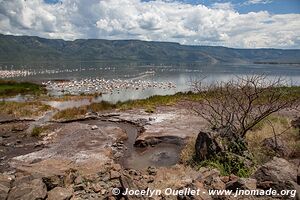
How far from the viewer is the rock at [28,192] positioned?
303 inches

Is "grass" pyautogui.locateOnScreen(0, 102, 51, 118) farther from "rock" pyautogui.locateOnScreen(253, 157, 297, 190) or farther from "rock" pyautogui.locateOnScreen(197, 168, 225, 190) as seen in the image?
"rock" pyautogui.locateOnScreen(253, 157, 297, 190)

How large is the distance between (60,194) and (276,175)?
5474 mm

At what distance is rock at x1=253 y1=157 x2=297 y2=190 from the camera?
7.66 m

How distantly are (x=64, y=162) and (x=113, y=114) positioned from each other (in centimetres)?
1244

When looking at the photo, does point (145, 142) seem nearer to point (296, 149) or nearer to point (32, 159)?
point (32, 159)

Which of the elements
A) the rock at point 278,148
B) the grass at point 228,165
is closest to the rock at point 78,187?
the grass at point 228,165

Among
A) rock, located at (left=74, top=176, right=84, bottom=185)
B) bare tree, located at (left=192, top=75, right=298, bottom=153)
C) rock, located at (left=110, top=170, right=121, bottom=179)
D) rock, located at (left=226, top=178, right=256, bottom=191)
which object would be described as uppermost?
bare tree, located at (left=192, top=75, right=298, bottom=153)

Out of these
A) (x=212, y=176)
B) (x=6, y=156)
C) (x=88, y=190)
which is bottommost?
(x=6, y=156)

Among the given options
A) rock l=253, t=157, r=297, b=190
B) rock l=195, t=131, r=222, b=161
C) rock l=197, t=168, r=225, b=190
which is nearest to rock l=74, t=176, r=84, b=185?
rock l=197, t=168, r=225, b=190

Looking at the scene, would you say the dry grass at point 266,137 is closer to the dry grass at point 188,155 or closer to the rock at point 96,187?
the dry grass at point 188,155

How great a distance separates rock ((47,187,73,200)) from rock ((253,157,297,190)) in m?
4.82

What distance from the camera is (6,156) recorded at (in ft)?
53.6

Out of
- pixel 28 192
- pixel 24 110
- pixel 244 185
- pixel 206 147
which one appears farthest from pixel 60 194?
pixel 24 110

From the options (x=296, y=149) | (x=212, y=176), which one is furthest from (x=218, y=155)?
(x=296, y=149)
